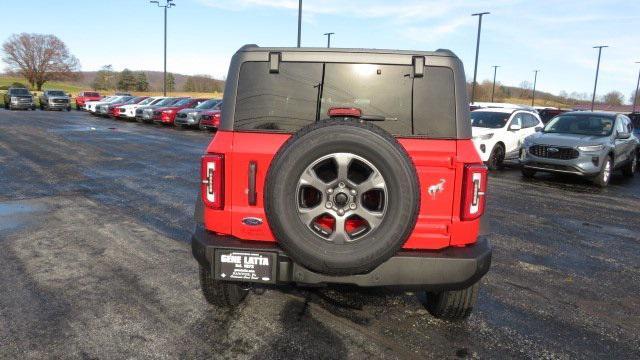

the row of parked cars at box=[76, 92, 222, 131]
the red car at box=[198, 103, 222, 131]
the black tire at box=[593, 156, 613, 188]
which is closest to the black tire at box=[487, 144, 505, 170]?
the black tire at box=[593, 156, 613, 188]

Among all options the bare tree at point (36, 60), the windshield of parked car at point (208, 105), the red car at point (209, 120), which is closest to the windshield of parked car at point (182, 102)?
the windshield of parked car at point (208, 105)

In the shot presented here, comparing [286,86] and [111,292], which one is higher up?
[286,86]

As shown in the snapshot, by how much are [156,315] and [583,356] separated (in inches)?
119

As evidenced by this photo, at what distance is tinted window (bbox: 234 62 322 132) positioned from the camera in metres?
3.12

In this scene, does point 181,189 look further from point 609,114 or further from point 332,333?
point 609,114

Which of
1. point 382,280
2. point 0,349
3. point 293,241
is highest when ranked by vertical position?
point 293,241

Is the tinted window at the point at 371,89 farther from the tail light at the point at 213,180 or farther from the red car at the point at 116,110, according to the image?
the red car at the point at 116,110

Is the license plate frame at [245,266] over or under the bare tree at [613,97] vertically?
under

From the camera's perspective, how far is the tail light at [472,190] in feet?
9.95

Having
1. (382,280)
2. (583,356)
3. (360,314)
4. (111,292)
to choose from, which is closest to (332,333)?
(360,314)

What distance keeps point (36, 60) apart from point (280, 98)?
11024cm

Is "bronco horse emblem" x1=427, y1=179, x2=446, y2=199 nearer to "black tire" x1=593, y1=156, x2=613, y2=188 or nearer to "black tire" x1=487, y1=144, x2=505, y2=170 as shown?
"black tire" x1=593, y1=156, x2=613, y2=188

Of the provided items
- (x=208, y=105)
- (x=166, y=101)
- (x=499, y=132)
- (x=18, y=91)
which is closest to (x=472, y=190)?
(x=499, y=132)

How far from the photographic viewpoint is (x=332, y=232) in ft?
9.29
